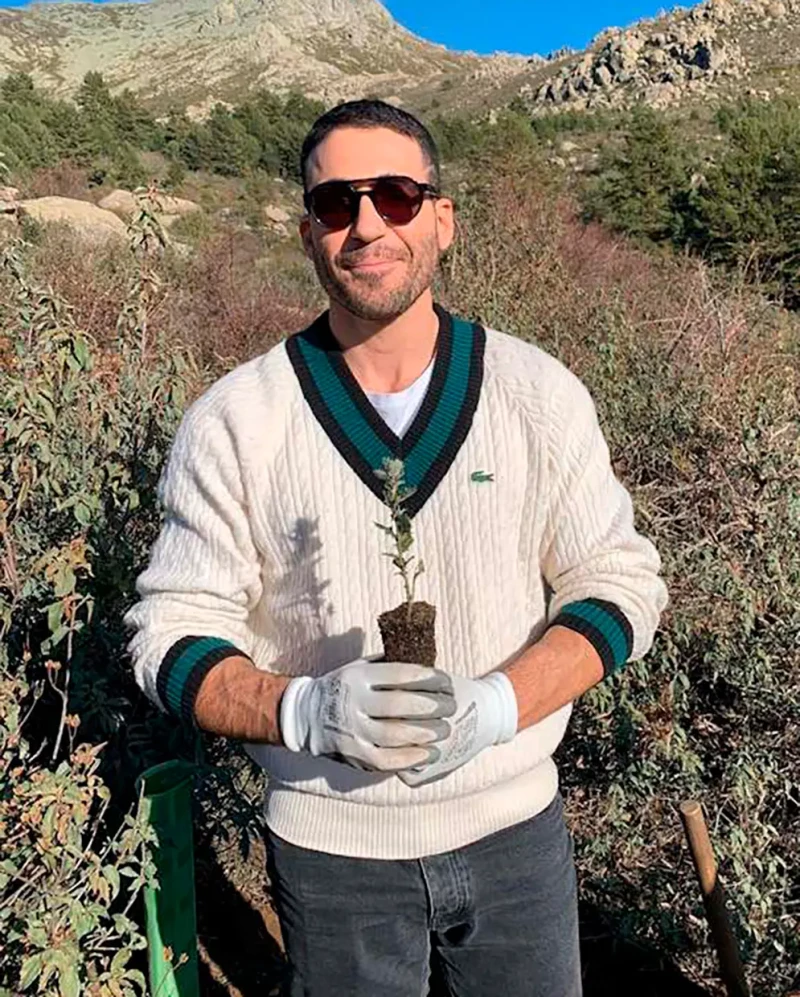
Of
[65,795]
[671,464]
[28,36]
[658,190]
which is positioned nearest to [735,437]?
[671,464]

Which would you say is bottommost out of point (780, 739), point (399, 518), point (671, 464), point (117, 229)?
point (780, 739)

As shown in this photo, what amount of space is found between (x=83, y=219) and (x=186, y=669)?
13255 mm

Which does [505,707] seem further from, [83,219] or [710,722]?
[83,219]

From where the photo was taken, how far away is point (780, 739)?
8.38ft

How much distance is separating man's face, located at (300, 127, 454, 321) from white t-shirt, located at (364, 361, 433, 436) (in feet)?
0.38

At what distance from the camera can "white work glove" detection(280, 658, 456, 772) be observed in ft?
3.90

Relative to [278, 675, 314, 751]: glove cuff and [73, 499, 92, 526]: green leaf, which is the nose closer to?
[278, 675, 314, 751]: glove cuff

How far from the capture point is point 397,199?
59.4 inches

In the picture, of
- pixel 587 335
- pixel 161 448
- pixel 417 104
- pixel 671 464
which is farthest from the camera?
pixel 417 104

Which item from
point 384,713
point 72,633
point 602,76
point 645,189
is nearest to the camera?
point 384,713

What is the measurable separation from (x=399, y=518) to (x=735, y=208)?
17029 mm

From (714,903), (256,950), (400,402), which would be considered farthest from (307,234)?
(256,950)

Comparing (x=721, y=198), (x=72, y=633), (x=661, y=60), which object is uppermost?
(x=661, y=60)

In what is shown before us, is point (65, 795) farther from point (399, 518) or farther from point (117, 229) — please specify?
point (117, 229)
